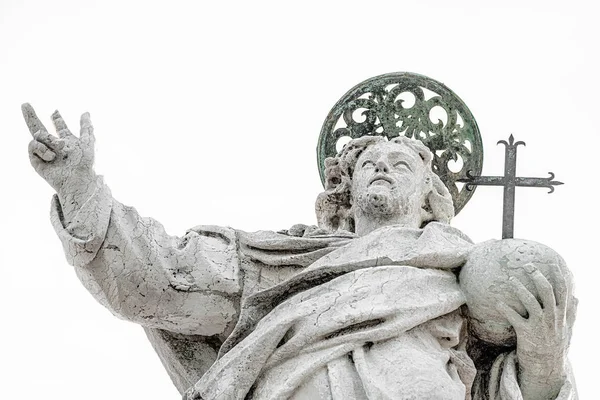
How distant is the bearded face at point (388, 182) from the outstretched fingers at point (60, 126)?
136cm

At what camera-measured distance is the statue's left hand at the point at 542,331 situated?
19.8ft

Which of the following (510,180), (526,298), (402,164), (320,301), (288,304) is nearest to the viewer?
(526,298)

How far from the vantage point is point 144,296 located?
6.38 m

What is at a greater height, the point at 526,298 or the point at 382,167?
the point at 382,167

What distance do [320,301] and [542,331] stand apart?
2.72 ft

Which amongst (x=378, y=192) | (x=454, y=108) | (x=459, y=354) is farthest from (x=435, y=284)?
(x=454, y=108)

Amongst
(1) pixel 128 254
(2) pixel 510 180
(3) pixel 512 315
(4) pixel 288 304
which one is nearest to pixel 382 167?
(2) pixel 510 180

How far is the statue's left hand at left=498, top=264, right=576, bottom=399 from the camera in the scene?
604 cm

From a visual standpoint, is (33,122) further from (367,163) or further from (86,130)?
(367,163)

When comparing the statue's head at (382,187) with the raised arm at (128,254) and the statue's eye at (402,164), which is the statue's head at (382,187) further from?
the raised arm at (128,254)

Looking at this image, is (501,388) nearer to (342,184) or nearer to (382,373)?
(382,373)

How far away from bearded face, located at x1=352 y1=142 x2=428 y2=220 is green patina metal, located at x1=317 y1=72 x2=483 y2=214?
21.3 inches

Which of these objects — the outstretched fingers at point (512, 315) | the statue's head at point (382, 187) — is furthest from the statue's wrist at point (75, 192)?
the outstretched fingers at point (512, 315)

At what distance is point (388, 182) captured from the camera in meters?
7.02
